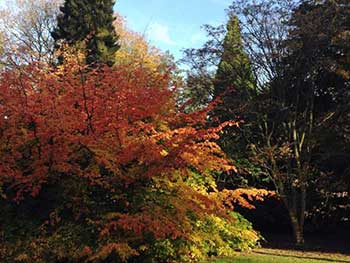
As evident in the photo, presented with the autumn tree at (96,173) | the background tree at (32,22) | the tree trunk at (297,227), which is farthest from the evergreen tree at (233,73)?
the background tree at (32,22)

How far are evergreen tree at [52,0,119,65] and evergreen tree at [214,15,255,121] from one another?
1021 cm

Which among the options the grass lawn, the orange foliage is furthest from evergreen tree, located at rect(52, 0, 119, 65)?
the grass lawn

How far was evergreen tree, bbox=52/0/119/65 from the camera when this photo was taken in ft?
77.3

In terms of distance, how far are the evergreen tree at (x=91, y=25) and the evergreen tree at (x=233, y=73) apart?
10208mm

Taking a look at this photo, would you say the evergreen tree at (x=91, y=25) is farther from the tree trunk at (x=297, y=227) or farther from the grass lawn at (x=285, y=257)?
the grass lawn at (x=285, y=257)

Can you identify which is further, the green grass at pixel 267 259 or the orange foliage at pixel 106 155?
the green grass at pixel 267 259

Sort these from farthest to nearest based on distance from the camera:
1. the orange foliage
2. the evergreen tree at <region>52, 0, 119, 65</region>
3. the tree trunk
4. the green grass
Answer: the evergreen tree at <region>52, 0, 119, 65</region>, the tree trunk, the green grass, the orange foliage

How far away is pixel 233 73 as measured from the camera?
14.1m

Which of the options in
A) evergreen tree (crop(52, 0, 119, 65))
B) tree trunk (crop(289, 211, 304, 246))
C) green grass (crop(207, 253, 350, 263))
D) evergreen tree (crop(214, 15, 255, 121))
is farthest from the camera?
evergreen tree (crop(52, 0, 119, 65))

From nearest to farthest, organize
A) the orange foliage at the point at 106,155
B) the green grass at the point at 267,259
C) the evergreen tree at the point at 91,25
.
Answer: the orange foliage at the point at 106,155 → the green grass at the point at 267,259 → the evergreen tree at the point at 91,25

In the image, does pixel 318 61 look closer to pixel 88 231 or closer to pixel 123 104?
pixel 123 104

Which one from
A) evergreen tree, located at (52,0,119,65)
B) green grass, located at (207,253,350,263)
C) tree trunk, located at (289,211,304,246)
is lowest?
green grass, located at (207,253,350,263)

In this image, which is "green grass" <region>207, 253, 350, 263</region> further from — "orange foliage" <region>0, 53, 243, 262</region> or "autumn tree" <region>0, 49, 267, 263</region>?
"orange foliage" <region>0, 53, 243, 262</region>

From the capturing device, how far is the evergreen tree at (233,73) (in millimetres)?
13830
